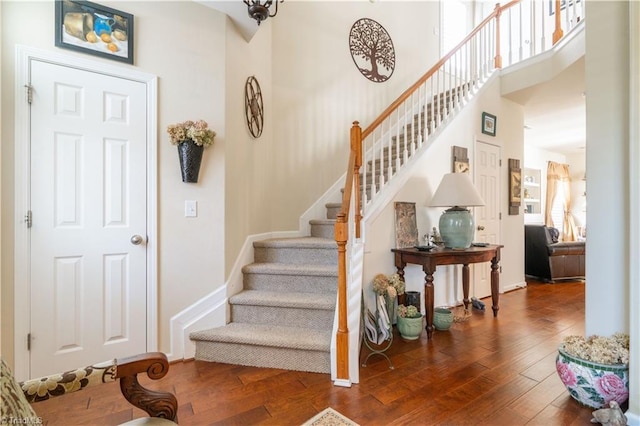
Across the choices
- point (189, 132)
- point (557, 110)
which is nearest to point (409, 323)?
point (189, 132)

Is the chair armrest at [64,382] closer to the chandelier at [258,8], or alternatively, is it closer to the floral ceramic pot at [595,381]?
the floral ceramic pot at [595,381]

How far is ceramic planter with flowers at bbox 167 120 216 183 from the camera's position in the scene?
86.5 inches

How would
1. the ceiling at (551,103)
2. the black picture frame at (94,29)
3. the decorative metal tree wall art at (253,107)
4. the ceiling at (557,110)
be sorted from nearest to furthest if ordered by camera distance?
the black picture frame at (94,29)
the ceiling at (551,103)
the decorative metal tree wall art at (253,107)
the ceiling at (557,110)

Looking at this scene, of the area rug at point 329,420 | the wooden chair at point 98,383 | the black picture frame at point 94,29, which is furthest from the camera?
the black picture frame at point 94,29

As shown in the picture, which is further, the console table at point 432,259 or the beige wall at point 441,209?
the beige wall at point 441,209

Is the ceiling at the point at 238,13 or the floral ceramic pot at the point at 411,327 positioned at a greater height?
the ceiling at the point at 238,13

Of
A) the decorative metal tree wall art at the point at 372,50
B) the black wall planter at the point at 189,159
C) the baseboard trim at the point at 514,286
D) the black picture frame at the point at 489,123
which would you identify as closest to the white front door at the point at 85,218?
the black wall planter at the point at 189,159

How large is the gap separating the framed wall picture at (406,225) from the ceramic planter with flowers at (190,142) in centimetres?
182

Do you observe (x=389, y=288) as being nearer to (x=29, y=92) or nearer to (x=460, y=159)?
(x=460, y=159)

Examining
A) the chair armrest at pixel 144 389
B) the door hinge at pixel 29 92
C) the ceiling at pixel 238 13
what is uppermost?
the ceiling at pixel 238 13

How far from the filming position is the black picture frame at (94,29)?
1.94m

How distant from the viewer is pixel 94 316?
6.78 ft

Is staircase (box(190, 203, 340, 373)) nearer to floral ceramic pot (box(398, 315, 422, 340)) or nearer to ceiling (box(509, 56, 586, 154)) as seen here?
floral ceramic pot (box(398, 315, 422, 340))

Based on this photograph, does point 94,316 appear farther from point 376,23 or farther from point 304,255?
point 376,23
